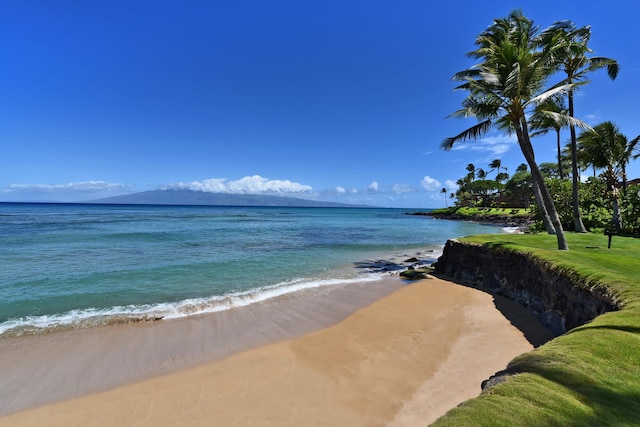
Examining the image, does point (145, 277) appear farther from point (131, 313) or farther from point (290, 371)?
point (290, 371)

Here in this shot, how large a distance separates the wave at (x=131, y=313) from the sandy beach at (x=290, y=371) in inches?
28.1

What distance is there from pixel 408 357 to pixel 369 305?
4220 mm

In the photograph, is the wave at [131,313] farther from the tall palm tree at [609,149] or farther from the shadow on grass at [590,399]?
the tall palm tree at [609,149]

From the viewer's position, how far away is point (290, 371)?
6902 millimetres

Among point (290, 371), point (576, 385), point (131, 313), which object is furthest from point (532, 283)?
point (131, 313)

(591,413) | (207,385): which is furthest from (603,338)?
(207,385)

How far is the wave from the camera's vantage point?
31.4 ft

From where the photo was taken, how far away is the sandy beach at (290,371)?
18.1 ft

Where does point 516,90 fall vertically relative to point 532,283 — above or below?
above

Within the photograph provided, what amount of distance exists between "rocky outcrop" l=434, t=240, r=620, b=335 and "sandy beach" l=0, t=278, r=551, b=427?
670mm

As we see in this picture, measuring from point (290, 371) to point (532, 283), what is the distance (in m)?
8.93

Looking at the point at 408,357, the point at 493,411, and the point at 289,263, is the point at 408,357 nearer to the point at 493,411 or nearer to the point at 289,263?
the point at 493,411

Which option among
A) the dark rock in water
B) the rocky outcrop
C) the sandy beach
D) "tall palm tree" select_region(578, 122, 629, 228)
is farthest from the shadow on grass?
"tall palm tree" select_region(578, 122, 629, 228)

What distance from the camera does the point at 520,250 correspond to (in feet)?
39.3
